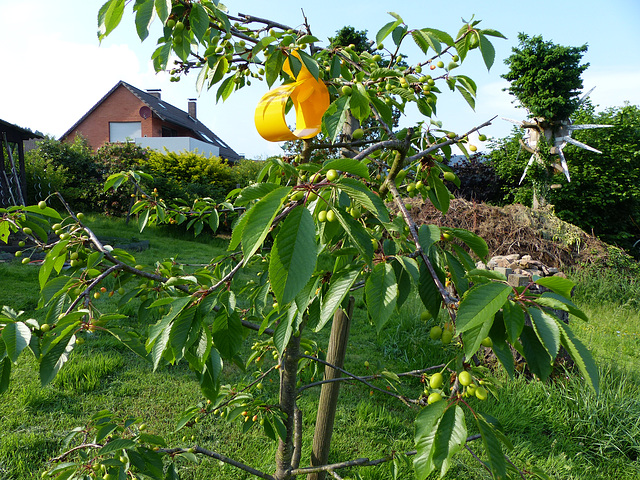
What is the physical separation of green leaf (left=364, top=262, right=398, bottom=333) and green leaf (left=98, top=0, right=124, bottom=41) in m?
0.98

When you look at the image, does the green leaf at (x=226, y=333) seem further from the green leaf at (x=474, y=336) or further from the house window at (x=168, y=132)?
the house window at (x=168, y=132)

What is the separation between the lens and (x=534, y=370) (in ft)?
2.33

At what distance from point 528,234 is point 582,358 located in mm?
6790

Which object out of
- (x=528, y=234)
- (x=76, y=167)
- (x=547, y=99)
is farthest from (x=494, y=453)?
(x=76, y=167)

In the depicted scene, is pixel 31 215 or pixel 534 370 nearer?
pixel 534 370

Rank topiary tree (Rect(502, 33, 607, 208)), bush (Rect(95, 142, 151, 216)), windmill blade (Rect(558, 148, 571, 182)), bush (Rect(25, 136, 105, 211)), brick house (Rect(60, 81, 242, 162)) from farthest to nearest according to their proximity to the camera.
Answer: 1. brick house (Rect(60, 81, 242, 162))
2. bush (Rect(25, 136, 105, 211))
3. bush (Rect(95, 142, 151, 216))
4. topiary tree (Rect(502, 33, 607, 208))
5. windmill blade (Rect(558, 148, 571, 182))

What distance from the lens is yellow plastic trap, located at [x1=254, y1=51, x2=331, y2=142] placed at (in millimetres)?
1206

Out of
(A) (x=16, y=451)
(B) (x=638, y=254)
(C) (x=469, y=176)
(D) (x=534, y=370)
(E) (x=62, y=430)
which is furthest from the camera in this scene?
(C) (x=469, y=176)

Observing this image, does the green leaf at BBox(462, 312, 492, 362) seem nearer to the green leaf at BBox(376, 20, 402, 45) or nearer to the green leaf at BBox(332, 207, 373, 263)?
the green leaf at BBox(332, 207, 373, 263)

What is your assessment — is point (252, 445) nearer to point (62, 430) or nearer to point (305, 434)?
point (305, 434)

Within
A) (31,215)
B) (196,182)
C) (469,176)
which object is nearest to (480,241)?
(31,215)

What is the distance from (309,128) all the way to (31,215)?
2.97 feet

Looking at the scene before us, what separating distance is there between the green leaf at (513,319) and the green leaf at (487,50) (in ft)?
3.03

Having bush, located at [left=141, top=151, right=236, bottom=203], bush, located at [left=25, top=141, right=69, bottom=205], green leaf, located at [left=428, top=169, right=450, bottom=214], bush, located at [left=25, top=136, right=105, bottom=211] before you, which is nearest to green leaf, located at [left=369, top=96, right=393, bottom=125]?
green leaf, located at [left=428, top=169, right=450, bottom=214]
